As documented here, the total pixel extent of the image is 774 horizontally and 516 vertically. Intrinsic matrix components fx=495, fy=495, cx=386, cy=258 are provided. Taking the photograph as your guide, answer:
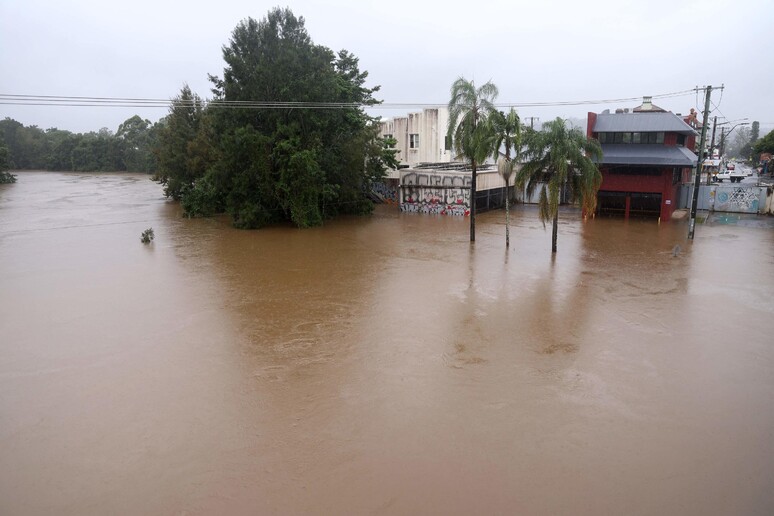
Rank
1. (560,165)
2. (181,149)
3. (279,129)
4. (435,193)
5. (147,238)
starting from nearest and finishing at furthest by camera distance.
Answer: (560,165) → (147,238) → (279,129) → (435,193) → (181,149)

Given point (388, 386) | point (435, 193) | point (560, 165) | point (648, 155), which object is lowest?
point (388, 386)

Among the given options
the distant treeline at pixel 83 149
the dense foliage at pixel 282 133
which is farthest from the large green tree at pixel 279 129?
the distant treeline at pixel 83 149

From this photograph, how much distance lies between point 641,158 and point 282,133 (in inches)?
855

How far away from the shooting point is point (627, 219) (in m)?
31.9

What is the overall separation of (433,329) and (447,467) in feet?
19.0

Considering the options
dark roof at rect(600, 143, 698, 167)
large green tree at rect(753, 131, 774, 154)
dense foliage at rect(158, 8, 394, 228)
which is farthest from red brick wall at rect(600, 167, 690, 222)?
large green tree at rect(753, 131, 774, 154)

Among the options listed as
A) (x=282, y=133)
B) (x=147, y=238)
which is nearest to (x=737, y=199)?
(x=282, y=133)

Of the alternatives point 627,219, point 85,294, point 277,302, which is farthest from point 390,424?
point 627,219

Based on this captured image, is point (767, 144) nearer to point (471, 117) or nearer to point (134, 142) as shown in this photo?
point (471, 117)

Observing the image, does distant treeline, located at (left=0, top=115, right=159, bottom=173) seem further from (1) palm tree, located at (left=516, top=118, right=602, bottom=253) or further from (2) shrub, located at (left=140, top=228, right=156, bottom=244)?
(1) palm tree, located at (left=516, top=118, right=602, bottom=253)

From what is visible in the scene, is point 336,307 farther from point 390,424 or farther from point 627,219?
point 627,219

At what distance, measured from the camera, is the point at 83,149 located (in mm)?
92875

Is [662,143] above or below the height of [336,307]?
above

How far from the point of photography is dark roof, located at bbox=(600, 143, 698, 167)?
1154 inches
